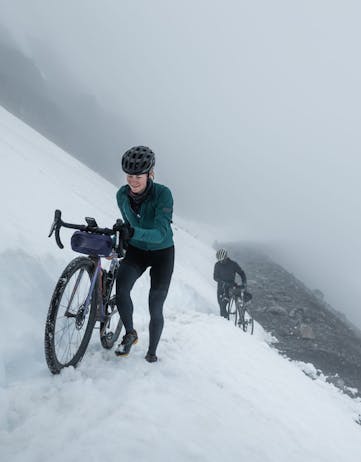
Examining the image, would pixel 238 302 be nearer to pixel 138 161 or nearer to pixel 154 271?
pixel 154 271

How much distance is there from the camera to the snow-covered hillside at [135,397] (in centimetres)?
283

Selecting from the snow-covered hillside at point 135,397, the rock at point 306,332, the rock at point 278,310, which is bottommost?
the snow-covered hillside at point 135,397

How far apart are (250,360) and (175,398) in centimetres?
346

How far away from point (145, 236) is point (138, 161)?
880 millimetres

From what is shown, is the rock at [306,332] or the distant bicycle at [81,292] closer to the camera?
the distant bicycle at [81,292]

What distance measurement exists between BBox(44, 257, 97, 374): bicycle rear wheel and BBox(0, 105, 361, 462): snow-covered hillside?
0.69 ft

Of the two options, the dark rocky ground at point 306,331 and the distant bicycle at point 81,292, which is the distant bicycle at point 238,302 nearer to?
the dark rocky ground at point 306,331

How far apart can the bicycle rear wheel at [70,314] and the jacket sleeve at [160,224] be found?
0.69 m

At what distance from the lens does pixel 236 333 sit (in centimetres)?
857

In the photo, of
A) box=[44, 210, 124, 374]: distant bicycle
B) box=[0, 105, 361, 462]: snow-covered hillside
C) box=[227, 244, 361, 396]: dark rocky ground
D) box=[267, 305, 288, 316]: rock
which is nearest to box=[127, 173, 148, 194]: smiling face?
box=[44, 210, 124, 374]: distant bicycle

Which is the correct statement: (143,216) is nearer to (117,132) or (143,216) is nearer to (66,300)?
(66,300)

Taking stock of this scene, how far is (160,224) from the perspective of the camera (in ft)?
13.3

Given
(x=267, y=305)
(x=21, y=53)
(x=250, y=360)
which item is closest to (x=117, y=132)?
(x=21, y=53)

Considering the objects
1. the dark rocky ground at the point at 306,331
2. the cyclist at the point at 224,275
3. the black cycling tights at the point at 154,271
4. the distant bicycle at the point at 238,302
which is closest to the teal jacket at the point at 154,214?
the black cycling tights at the point at 154,271
